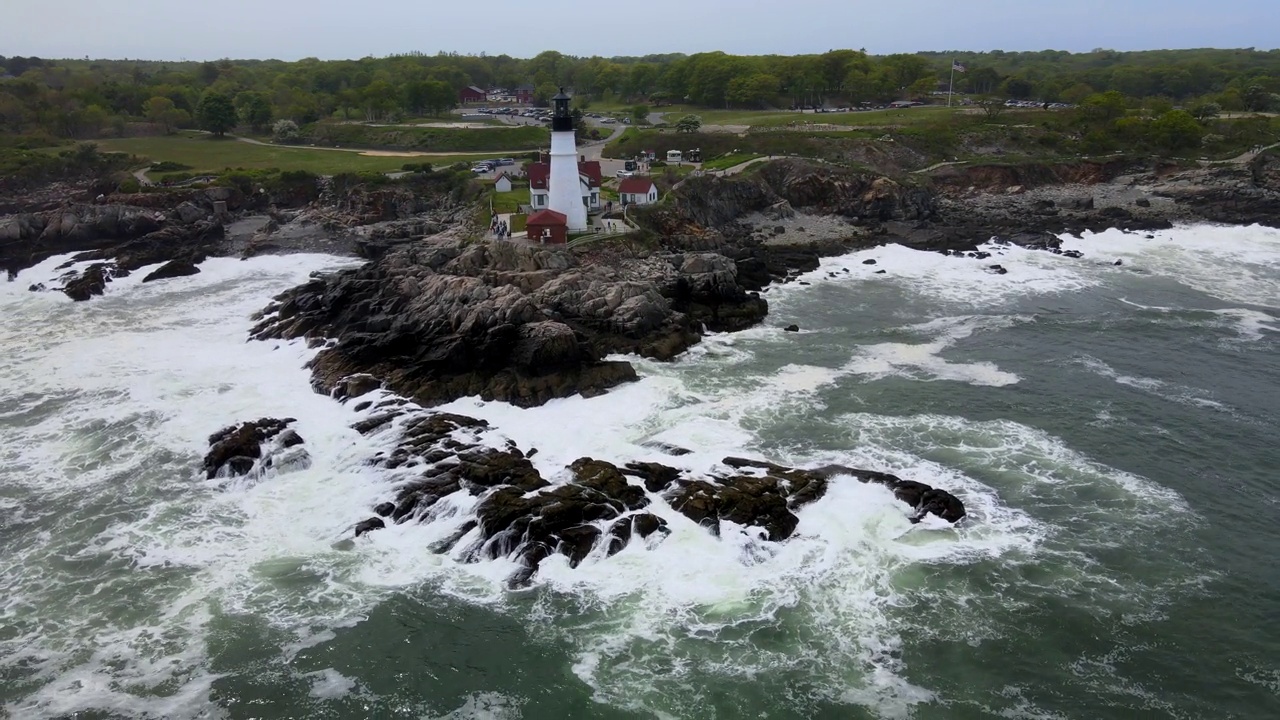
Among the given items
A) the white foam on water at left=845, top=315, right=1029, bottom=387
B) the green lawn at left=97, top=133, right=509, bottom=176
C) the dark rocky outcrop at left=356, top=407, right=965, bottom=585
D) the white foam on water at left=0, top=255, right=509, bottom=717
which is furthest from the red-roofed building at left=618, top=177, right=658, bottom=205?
the dark rocky outcrop at left=356, top=407, right=965, bottom=585

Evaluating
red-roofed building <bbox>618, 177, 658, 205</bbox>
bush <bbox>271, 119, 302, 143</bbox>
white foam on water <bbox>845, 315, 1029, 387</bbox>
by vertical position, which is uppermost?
bush <bbox>271, 119, 302, 143</bbox>

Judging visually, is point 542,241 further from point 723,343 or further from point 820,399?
point 820,399

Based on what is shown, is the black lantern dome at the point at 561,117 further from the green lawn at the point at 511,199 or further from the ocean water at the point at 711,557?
the ocean water at the point at 711,557

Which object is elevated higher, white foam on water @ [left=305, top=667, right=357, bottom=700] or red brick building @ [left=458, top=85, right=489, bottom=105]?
red brick building @ [left=458, top=85, right=489, bottom=105]

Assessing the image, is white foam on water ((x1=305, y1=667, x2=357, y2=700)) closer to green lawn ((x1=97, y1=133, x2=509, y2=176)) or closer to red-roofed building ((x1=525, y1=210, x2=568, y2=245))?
red-roofed building ((x1=525, y1=210, x2=568, y2=245))

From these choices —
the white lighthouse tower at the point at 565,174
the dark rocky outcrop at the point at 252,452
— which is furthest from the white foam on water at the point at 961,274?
the dark rocky outcrop at the point at 252,452

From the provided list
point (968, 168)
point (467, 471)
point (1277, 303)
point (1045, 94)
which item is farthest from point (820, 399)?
point (1045, 94)

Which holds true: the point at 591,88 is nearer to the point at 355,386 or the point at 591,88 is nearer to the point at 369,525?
the point at 355,386
